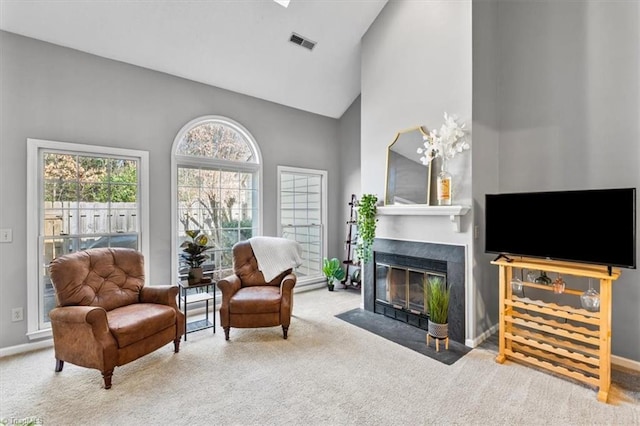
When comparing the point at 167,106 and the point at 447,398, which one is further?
the point at 167,106

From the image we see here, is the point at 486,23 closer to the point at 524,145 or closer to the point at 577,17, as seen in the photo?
the point at 577,17

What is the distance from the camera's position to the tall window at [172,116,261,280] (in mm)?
3842

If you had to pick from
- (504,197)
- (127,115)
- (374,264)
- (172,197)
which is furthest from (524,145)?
(127,115)

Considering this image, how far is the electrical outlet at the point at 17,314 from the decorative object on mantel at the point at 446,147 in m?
4.27

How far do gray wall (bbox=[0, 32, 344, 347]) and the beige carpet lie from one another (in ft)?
3.73

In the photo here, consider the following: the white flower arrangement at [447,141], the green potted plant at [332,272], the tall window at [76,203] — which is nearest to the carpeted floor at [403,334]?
the green potted plant at [332,272]

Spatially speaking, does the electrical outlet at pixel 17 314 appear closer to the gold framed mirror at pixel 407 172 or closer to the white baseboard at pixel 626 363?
the gold framed mirror at pixel 407 172

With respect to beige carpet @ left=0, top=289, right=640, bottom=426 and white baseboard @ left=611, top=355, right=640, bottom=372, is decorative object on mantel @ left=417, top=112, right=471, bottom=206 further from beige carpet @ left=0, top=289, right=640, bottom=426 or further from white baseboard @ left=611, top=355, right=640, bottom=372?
white baseboard @ left=611, top=355, right=640, bottom=372

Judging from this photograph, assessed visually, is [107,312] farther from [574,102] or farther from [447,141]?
[574,102]

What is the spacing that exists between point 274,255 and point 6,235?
256 centimetres

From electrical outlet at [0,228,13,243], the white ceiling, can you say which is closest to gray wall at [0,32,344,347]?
electrical outlet at [0,228,13,243]

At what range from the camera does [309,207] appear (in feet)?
17.1

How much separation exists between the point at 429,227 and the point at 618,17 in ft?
7.79

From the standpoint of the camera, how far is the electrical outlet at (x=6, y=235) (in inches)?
109
